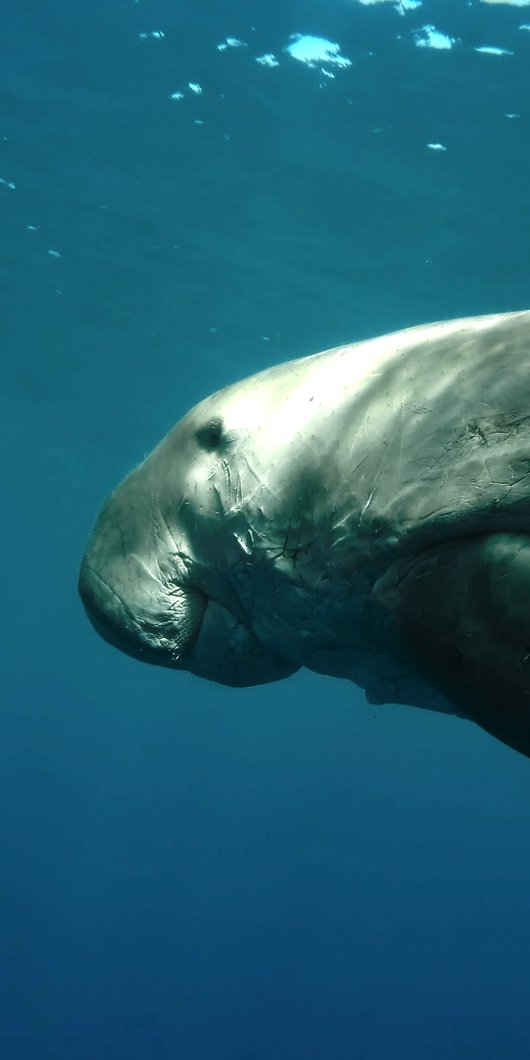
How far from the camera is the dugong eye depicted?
2.34 m

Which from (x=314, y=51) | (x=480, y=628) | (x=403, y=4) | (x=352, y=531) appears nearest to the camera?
(x=480, y=628)

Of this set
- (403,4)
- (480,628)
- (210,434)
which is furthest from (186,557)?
(403,4)

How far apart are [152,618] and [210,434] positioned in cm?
53

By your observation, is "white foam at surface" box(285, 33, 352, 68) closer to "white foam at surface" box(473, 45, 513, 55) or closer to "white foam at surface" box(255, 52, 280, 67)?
"white foam at surface" box(255, 52, 280, 67)

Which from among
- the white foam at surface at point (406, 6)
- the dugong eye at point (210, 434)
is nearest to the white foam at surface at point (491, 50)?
the white foam at surface at point (406, 6)

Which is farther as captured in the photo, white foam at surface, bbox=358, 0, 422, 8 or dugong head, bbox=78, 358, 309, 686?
white foam at surface, bbox=358, 0, 422, 8

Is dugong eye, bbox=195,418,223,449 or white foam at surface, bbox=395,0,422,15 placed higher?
white foam at surface, bbox=395,0,422,15

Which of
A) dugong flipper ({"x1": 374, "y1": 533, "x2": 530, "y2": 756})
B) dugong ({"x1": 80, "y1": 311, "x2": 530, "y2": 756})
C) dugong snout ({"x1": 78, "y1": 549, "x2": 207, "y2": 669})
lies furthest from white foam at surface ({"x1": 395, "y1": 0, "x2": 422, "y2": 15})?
dugong flipper ({"x1": 374, "y1": 533, "x2": 530, "y2": 756})

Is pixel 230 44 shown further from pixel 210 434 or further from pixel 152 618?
pixel 152 618

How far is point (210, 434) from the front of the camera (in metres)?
2.36

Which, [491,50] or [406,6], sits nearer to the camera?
[406,6]

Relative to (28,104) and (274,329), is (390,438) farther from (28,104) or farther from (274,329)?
(274,329)

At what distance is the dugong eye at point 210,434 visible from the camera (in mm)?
2336

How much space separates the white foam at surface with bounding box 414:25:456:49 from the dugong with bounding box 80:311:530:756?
10.6 m
